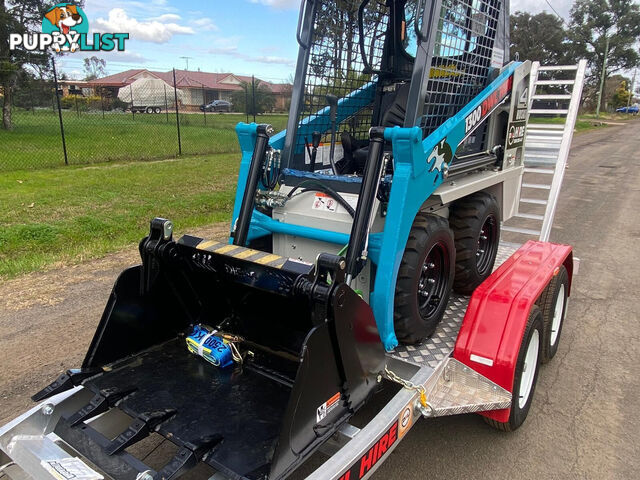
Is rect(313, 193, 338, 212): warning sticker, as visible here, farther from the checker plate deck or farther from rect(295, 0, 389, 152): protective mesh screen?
the checker plate deck

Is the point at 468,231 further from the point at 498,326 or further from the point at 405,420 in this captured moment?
the point at 405,420

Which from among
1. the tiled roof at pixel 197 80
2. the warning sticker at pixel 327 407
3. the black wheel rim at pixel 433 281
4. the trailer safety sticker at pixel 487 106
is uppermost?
the tiled roof at pixel 197 80

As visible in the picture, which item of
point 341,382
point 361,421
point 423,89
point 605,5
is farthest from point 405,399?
point 605,5

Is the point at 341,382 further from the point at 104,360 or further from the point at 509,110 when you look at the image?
the point at 509,110

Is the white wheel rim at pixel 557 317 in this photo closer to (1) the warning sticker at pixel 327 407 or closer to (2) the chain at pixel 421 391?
(2) the chain at pixel 421 391

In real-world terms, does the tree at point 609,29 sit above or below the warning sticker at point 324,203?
above

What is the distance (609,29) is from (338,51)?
203 ft

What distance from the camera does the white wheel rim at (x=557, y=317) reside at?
13.1 ft

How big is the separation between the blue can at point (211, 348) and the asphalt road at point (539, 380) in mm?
663

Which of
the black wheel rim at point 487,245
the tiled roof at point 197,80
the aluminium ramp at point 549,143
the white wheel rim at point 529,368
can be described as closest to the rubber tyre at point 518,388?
the white wheel rim at point 529,368

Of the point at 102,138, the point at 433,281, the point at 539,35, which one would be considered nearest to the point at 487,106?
the point at 433,281

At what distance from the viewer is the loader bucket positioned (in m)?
2.09

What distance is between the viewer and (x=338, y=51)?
3852mm

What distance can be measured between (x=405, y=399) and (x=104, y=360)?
1.61 meters
